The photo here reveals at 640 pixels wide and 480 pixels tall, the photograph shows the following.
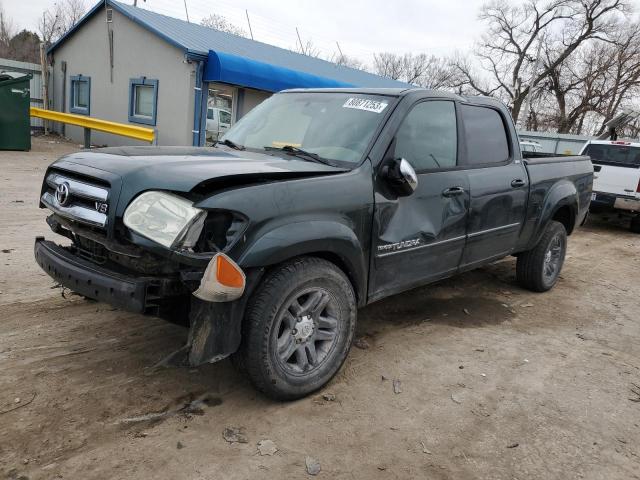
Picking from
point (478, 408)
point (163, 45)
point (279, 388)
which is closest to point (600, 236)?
point (478, 408)

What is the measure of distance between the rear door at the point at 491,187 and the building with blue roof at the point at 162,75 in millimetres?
10853

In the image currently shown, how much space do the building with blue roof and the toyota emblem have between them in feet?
38.7

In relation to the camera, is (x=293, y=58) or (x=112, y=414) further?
(x=293, y=58)

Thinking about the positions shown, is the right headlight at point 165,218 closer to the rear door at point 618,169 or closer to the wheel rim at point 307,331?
the wheel rim at point 307,331

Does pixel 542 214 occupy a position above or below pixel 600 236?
above

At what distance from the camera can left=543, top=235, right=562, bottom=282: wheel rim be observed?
550 centimetres

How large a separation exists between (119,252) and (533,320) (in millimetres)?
3731

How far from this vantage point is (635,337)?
4.57m

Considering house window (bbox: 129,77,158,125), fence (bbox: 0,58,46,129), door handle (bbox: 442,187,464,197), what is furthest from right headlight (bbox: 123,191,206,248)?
fence (bbox: 0,58,46,129)

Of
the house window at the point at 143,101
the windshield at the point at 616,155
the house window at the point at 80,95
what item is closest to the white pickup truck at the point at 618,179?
the windshield at the point at 616,155

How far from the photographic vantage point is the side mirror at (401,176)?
321cm

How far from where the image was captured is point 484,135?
4430 mm

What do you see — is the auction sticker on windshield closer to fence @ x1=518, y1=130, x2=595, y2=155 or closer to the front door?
the front door

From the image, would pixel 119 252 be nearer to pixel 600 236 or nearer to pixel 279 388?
pixel 279 388
